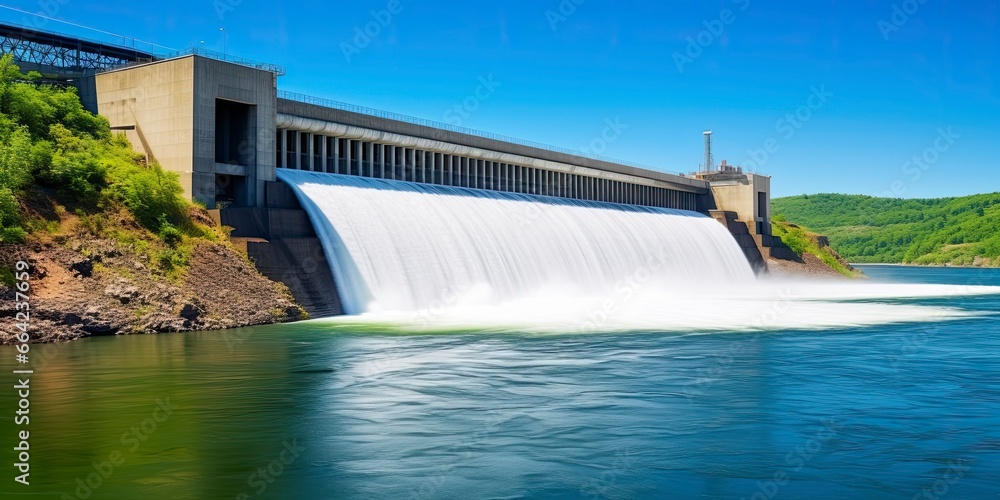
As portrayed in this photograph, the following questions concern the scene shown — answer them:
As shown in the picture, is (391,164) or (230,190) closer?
(230,190)

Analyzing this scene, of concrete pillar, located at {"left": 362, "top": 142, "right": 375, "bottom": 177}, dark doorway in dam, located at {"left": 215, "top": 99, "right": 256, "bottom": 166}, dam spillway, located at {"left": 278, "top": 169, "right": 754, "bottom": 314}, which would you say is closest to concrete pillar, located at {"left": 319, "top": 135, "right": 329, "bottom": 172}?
dam spillway, located at {"left": 278, "top": 169, "right": 754, "bottom": 314}

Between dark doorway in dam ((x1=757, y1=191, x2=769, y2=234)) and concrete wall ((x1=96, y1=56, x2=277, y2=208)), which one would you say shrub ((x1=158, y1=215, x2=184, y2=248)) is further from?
dark doorway in dam ((x1=757, y1=191, x2=769, y2=234))

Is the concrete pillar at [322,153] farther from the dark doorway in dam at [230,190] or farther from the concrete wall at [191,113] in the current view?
the dark doorway in dam at [230,190]

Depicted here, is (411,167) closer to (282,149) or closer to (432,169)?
(432,169)

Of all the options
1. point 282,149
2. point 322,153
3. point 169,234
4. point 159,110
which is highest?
point 159,110

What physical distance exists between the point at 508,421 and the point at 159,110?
26356 mm

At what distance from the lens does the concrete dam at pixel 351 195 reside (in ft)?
112

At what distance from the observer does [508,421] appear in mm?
13984

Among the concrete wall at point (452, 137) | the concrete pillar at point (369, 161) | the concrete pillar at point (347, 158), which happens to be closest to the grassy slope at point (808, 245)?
the concrete wall at point (452, 137)

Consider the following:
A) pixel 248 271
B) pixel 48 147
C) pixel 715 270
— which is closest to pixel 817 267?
pixel 715 270

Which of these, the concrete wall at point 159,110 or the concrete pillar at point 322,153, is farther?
the concrete pillar at point 322,153

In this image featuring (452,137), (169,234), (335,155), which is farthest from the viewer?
(452,137)

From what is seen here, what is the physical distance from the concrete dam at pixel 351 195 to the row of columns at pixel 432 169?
102 millimetres

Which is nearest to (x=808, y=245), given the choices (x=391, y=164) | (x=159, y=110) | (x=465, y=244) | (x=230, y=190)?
(x=391, y=164)
